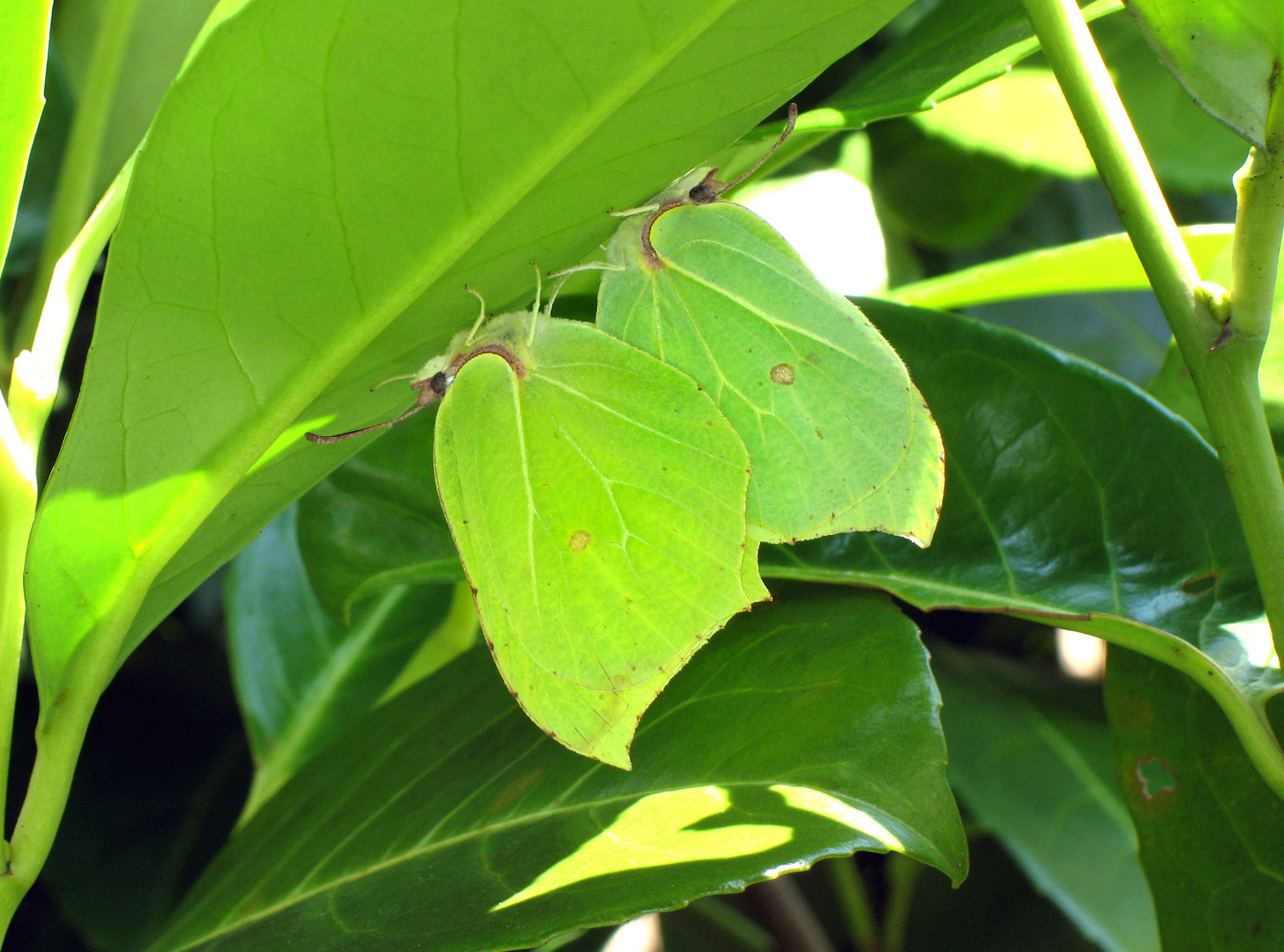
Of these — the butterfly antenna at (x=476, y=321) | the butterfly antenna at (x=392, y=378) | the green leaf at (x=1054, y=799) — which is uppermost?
the butterfly antenna at (x=476, y=321)

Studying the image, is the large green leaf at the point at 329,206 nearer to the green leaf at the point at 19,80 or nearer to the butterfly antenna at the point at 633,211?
the butterfly antenna at the point at 633,211

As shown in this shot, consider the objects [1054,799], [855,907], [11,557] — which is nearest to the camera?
[11,557]

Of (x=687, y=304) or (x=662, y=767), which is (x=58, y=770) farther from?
(x=687, y=304)

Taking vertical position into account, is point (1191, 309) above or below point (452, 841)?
above

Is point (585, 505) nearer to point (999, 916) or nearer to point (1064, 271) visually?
point (1064, 271)

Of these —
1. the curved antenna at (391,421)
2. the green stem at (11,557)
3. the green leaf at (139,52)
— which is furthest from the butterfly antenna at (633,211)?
the green leaf at (139,52)

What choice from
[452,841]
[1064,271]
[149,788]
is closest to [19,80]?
[452,841]

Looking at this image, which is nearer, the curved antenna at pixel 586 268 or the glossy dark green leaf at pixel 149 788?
the curved antenna at pixel 586 268
